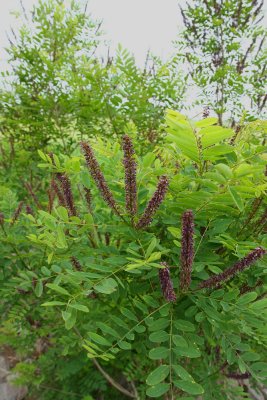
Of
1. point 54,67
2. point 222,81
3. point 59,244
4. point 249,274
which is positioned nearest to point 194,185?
point 249,274

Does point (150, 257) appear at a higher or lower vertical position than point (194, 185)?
lower

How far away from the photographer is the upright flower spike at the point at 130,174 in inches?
44.9

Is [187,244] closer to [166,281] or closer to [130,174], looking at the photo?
[166,281]

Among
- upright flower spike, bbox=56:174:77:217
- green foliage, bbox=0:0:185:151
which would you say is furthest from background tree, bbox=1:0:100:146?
upright flower spike, bbox=56:174:77:217

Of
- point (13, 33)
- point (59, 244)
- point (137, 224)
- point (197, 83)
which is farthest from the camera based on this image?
point (197, 83)

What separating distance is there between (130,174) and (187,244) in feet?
0.94

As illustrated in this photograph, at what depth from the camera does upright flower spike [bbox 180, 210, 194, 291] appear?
1.02 metres

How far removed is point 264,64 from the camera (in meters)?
4.29

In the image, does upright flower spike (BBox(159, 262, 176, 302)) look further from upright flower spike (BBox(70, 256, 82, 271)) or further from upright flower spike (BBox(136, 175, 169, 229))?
upright flower spike (BBox(70, 256, 82, 271))

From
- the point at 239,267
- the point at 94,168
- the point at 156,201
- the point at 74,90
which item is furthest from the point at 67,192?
the point at 74,90

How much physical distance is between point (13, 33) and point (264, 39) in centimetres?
287

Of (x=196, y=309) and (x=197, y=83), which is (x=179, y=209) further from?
(x=197, y=83)

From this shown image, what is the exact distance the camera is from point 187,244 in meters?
1.06

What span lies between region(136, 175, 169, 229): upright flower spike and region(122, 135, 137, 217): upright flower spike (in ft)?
0.15
